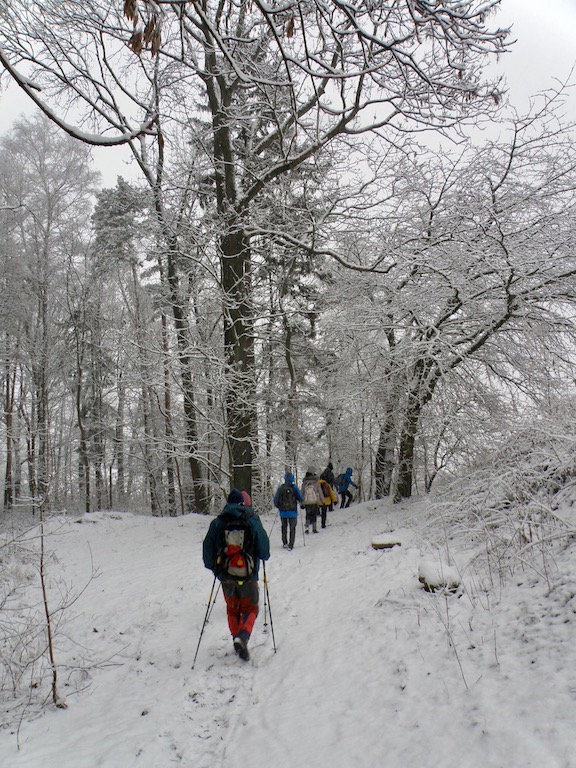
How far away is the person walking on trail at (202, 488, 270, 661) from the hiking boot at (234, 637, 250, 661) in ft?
0.28

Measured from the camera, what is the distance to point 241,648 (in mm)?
4395

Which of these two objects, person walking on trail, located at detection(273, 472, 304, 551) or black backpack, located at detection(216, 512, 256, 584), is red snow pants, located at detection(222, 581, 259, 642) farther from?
person walking on trail, located at detection(273, 472, 304, 551)

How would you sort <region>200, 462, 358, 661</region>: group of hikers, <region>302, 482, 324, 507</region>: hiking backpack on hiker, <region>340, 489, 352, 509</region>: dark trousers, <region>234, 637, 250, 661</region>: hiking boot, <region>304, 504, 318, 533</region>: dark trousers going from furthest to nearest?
<region>340, 489, 352, 509</region>: dark trousers < <region>304, 504, 318, 533</region>: dark trousers < <region>302, 482, 324, 507</region>: hiking backpack on hiker < <region>200, 462, 358, 661</region>: group of hikers < <region>234, 637, 250, 661</region>: hiking boot

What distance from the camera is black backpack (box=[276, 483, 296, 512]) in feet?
31.6

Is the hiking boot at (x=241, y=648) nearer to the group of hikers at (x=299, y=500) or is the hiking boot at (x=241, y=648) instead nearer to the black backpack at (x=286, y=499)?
the group of hikers at (x=299, y=500)

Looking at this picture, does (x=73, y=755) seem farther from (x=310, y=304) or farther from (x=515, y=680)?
(x=310, y=304)

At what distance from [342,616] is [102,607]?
3807 millimetres

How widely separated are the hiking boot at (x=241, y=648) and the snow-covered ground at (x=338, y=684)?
8 centimetres

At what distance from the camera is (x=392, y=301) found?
9.83 metres

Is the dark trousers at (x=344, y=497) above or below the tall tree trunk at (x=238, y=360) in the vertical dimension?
below

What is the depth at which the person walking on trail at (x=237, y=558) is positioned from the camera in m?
4.64

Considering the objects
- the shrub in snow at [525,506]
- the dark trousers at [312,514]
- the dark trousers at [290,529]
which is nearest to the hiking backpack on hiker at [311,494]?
the dark trousers at [312,514]

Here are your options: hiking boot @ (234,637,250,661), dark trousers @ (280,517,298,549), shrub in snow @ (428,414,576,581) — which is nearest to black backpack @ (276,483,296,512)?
dark trousers @ (280,517,298,549)

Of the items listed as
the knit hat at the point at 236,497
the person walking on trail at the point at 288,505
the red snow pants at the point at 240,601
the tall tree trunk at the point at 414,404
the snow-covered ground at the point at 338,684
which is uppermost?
the tall tree trunk at the point at 414,404
